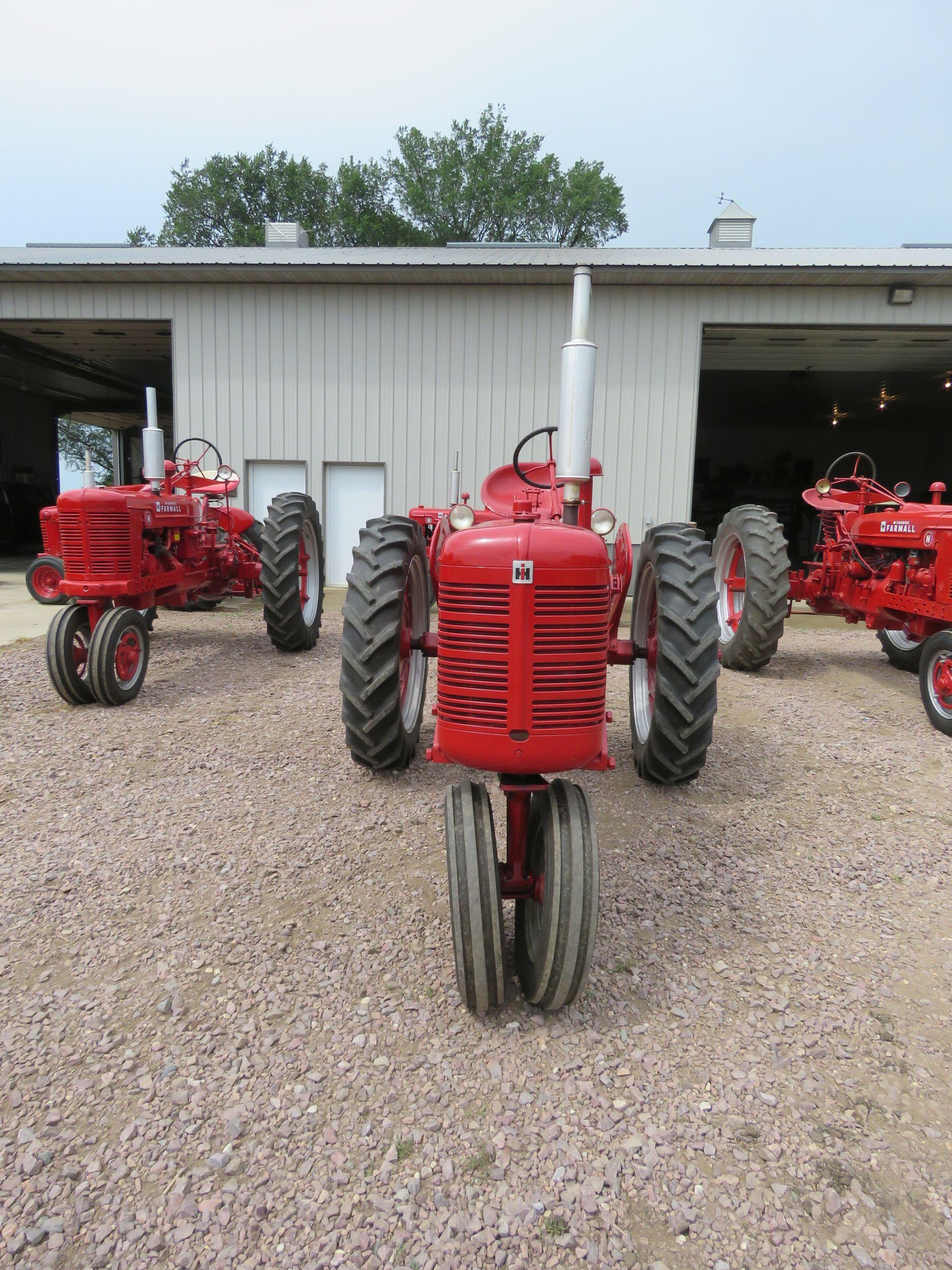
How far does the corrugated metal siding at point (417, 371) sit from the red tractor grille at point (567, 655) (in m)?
9.07

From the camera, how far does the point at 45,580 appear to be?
9992mm

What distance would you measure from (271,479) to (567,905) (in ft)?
34.1

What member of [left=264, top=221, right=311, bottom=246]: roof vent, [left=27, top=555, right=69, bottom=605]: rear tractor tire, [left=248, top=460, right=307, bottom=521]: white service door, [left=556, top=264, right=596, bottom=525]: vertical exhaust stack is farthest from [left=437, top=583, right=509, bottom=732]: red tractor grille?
[left=264, top=221, right=311, bottom=246]: roof vent

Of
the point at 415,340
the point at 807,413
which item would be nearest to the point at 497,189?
the point at 807,413

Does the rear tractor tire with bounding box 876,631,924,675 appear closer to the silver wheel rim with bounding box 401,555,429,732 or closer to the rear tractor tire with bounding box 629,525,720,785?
the rear tractor tire with bounding box 629,525,720,785

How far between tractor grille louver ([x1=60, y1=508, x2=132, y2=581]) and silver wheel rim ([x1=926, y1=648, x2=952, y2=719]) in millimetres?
5471

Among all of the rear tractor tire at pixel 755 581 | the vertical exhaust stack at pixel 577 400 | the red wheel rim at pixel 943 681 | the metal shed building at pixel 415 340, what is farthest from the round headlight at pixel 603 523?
the metal shed building at pixel 415 340

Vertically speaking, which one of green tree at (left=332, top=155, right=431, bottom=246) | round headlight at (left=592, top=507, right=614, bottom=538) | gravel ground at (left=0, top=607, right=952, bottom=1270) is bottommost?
gravel ground at (left=0, top=607, right=952, bottom=1270)

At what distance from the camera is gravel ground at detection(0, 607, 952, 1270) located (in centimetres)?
171

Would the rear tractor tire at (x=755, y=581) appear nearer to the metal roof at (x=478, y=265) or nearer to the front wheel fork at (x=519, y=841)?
the front wheel fork at (x=519, y=841)

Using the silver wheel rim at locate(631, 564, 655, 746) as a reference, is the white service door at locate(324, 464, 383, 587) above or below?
Answer: above

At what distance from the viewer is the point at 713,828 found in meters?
3.63

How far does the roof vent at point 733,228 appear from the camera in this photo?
13.1m

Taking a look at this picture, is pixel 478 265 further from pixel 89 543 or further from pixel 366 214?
pixel 366 214
